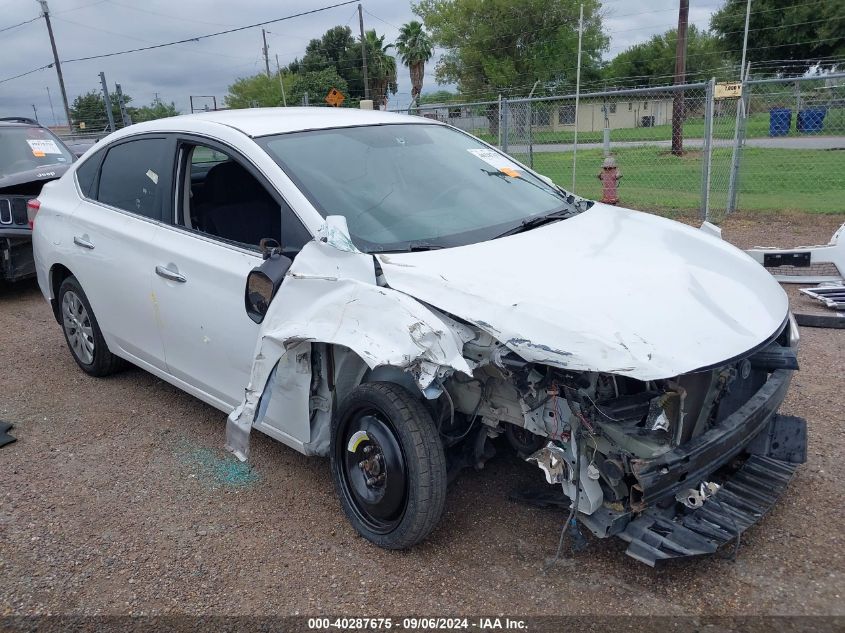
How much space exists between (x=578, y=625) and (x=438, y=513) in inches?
26.1

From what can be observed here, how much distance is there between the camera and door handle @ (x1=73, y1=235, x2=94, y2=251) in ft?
14.5

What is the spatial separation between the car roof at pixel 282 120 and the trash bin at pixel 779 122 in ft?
43.9

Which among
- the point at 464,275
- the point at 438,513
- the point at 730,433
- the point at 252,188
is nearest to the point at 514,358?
the point at 464,275

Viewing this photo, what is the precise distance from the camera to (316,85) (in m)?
55.0

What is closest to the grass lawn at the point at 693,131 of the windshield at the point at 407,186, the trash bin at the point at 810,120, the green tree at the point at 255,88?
the trash bin at the point at 810,120

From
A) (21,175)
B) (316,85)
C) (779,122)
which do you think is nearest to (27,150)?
(21,175)

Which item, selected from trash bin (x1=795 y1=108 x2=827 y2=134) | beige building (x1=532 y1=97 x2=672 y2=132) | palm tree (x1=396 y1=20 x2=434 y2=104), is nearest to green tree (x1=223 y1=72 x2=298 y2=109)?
palm tree (x1=396 y1=20 x2=434 y2=104)

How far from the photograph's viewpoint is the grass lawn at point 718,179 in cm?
1083

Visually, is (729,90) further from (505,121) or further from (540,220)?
(540,220)

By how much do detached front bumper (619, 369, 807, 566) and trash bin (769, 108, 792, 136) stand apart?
541 inches

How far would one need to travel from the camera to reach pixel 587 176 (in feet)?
50.8

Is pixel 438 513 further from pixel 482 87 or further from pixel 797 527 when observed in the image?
pixel 482 87

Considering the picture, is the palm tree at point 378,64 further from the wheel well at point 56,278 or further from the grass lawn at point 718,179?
the wheel well at point 56,278

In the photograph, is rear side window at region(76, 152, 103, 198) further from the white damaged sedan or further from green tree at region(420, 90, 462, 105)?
green tree at region(420, 90, 462, 105)
